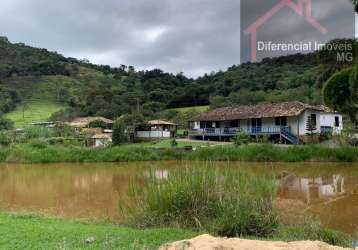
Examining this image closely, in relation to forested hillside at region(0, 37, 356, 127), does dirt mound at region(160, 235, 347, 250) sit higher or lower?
lower

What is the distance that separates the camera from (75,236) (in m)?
7.11

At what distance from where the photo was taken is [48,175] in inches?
981

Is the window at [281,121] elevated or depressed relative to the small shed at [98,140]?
elevated

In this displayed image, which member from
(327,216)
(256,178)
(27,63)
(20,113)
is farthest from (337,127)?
(27,63)

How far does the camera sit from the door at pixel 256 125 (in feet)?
125

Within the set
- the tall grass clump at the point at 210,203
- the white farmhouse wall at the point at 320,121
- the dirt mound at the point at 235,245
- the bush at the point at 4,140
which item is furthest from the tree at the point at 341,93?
the bush at the point at 4,140

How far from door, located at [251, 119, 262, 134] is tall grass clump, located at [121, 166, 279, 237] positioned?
30021 millimetres

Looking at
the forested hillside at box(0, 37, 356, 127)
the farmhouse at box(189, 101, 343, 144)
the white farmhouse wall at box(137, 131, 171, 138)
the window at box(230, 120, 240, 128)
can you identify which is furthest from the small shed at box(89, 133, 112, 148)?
the forested hillside at box(0, 37, 356, 127)

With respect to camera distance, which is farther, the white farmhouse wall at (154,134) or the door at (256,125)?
the white farmhouse wall at (154,134)

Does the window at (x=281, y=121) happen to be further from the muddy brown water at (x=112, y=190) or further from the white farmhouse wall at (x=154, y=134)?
the white farmhouse wall at (x=154, y=134)

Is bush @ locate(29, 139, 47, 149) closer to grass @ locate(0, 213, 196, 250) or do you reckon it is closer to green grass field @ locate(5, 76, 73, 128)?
green grass field @ locate(5, 76, 73, 128)

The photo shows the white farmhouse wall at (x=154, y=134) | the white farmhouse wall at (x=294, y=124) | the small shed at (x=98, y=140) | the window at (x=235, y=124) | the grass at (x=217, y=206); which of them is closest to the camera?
→ the grass at (x=217, y=206)

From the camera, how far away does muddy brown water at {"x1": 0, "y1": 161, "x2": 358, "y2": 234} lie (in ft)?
38.6

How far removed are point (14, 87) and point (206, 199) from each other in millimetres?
76229
